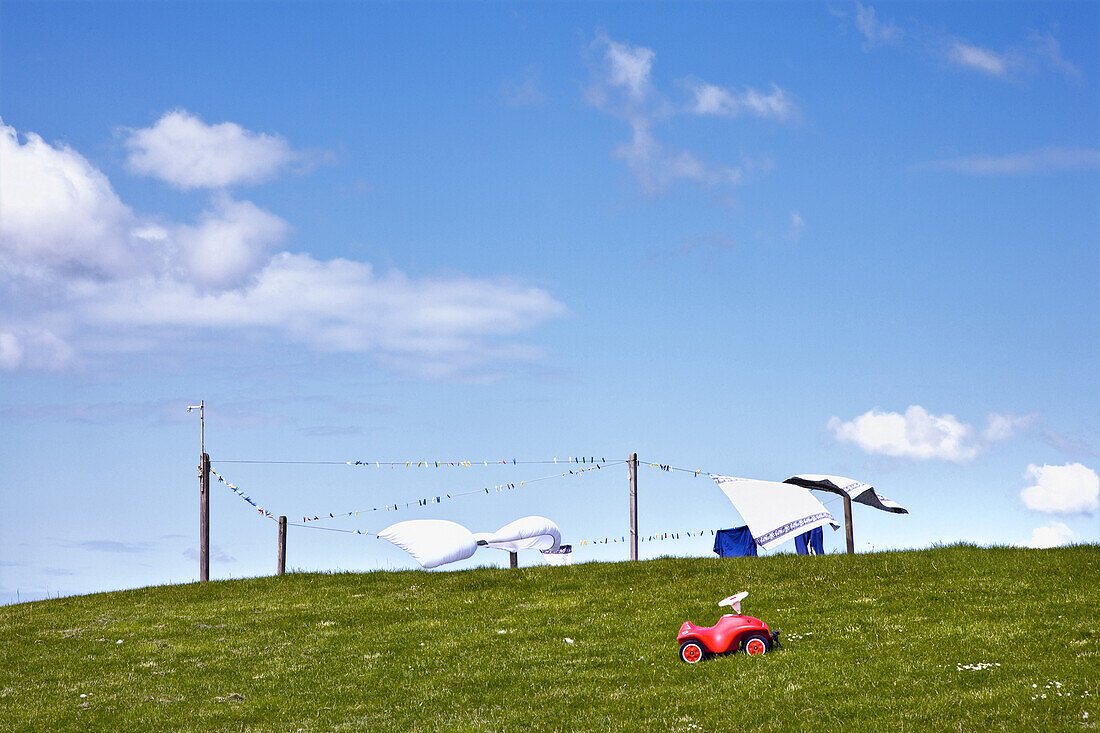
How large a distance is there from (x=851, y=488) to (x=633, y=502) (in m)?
8.10

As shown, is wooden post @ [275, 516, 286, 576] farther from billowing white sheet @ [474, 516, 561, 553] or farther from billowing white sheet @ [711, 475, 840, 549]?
billowing white sheet @ [711, 475, 840, 549]

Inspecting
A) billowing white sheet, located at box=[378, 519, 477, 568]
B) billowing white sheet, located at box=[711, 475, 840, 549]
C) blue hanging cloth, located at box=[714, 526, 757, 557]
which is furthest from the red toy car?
billowing white sheet, located at box=[378, 519, 477, 568]

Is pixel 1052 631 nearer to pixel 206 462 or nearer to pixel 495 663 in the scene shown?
pixel 495 663

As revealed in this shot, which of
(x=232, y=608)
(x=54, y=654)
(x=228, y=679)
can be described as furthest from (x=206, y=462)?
(x=228, y=679)

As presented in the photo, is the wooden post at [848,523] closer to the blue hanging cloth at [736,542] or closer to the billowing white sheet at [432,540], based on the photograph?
the blue hanging cloth at [736,542]

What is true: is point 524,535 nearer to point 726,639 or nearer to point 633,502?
point 633,502

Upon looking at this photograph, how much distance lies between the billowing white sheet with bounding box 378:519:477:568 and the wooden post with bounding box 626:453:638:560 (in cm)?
618

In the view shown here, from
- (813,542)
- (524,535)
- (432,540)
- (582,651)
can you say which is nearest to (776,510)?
(813,542)

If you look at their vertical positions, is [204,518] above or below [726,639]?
above

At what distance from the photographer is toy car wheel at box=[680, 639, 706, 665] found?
21516 mm

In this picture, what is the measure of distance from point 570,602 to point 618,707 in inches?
408

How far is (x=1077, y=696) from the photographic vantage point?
1695 centimetres

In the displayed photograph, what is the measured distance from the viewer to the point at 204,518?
40469 mm

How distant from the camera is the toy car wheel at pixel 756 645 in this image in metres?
21.6
